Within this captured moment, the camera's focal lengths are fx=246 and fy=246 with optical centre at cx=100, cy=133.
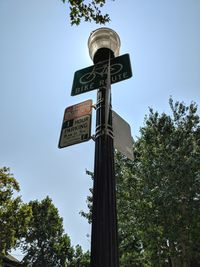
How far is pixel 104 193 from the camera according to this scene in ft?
8.41

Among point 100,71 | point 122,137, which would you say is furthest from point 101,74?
point 122,137

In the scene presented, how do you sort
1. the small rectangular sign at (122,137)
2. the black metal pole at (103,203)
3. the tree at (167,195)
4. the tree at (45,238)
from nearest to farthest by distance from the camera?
1. the black metal pole at (103,203)
2. the small rectangular sign at (122,137)
3. the tree at (167,195)
4. the tree at (45,238)

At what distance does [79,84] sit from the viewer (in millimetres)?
3861

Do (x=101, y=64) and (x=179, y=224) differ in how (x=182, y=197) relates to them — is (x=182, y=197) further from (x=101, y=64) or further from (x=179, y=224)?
(x=101, y=64)

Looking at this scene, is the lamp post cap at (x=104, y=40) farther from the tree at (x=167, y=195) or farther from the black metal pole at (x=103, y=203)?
the tree at (x=167, y=195)

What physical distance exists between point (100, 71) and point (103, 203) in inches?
79.7

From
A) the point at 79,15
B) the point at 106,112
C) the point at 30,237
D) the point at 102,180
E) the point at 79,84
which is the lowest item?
the point at 102,180

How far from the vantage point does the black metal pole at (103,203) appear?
7.26 feet

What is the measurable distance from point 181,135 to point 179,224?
566cm

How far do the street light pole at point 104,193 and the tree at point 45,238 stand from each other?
132 ft

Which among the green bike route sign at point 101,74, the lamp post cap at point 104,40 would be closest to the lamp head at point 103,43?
the lamp post cap at point 104,40

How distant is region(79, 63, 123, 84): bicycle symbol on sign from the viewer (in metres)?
3.64

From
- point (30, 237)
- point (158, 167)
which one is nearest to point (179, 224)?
point (158, 167)

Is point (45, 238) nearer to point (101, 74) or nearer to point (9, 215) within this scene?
point (9, 215)
